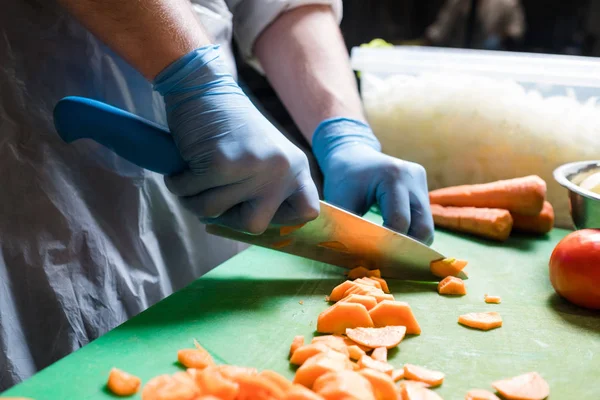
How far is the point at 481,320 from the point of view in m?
1.12

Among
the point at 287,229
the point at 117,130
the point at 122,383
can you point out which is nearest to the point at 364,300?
the point at 287,229

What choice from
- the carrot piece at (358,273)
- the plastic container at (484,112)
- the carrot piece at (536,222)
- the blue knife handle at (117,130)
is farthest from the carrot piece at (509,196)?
the blue knife handle at (117,130)

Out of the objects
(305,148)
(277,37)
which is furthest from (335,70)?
(305,148)

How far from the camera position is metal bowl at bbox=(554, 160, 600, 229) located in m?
1.41

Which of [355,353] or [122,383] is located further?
[355,353]

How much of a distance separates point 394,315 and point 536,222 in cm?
76

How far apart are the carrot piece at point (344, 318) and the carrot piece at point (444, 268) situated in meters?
0.31

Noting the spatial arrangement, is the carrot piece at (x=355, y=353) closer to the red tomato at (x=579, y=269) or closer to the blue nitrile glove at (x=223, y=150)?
the blue nitrile glove at (x=223, y=150)

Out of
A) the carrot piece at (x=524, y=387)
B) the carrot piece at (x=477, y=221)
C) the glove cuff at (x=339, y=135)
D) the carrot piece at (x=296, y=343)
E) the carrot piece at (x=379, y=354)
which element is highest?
the glove cuff at (x=339, y=135)

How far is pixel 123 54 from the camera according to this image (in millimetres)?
1125

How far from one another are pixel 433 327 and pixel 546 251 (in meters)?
0.60

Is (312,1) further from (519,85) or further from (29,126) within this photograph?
(29,126)

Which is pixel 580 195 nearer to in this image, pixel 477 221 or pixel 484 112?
pixel 477 221

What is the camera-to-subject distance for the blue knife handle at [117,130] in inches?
44.0
